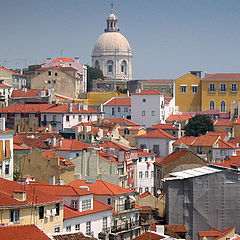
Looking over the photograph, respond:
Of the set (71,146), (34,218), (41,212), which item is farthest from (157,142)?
(34,218)

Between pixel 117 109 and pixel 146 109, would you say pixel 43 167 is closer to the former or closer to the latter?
pixel 146 109

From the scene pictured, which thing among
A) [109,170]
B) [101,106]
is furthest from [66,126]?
[109,170]

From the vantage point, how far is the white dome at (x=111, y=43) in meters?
168

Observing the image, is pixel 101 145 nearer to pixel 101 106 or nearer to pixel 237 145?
pixel 237 145

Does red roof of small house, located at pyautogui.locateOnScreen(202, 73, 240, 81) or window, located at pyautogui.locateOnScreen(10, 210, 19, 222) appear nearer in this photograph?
window, located at pyautogui.locateOnScreen(10, 210, 19, 222)

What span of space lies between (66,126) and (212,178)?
41123 millimetres

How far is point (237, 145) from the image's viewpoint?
72.1 metres

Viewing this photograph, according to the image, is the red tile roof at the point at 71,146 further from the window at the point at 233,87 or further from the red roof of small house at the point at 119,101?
the window at the point at 233,87

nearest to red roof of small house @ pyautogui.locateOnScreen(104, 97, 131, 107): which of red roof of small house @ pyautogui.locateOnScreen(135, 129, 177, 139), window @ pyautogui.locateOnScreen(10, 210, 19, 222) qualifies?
red roof of small house @ pyautogui.locateOnScreen(135, 129, 177, 139)

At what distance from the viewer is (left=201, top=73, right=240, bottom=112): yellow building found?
103 meters

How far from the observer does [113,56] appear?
167500 mm

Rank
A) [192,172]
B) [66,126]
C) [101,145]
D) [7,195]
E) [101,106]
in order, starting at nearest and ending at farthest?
[7,195]
[192,172]
[101,145]
[66,126]
[101,106]

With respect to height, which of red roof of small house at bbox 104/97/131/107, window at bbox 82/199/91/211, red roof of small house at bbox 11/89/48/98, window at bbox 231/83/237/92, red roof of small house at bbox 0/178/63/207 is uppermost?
window at bbox 231/83/237/92

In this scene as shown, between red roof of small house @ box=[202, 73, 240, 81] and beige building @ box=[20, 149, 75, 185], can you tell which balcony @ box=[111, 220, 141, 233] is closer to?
beige building @ box=[20, 149, 75, 185]
